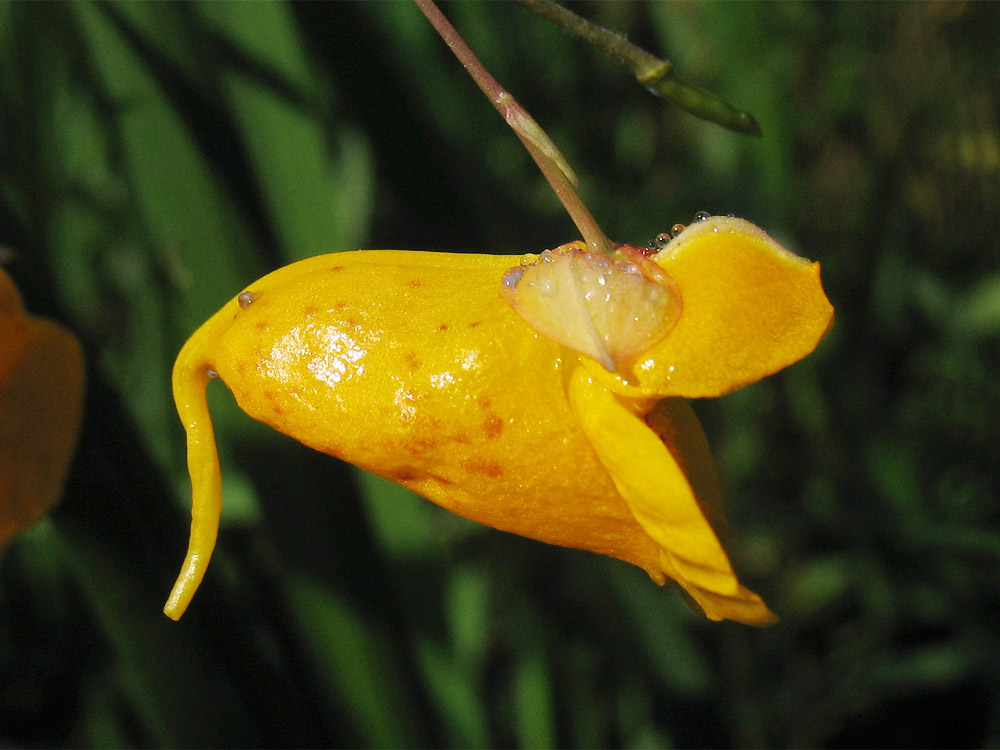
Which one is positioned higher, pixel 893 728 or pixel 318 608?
pixel 318 608

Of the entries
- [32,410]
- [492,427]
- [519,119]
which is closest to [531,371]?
[492,427]

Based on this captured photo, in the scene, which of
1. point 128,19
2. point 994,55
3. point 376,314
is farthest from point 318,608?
point 994,55

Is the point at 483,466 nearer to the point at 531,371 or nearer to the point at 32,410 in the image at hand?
the point at 531,371

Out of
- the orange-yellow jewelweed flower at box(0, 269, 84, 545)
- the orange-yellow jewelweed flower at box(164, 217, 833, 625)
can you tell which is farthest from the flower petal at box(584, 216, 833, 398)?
the orange-yellow jewelweed flower at box(0, 269, 84, 545)

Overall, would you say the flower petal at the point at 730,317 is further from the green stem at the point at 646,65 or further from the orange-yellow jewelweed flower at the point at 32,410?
the orange-yellow jewelweed flower at the point at 32,410

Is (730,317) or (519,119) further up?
(519,119)

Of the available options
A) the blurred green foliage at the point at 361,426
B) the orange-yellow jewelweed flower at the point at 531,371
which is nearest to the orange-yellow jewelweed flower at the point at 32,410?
the blurred green foliage at the point at 361,426

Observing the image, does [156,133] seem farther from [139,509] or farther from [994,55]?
[994,55]
